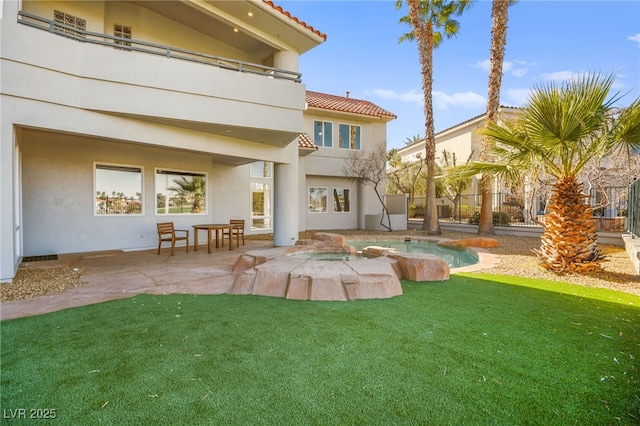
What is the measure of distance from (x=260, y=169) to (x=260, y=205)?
1954 millimetres

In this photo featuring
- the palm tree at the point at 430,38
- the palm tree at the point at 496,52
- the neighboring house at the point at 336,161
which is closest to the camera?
the palm tree at the point at 496,52

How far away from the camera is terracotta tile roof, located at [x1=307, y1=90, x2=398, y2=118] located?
18.9 metres

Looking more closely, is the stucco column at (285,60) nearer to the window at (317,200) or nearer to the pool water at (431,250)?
the pool water at (431,250)

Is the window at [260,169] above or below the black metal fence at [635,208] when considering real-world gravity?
above

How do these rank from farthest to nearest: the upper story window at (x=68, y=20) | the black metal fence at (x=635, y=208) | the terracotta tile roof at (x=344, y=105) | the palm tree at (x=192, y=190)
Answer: the terracotta tile roof at (x=344, y=105), the palm tree at (x=192, y=190), the upper story window at (x=68, y=20), the black metal fence at (x=635, y=208)

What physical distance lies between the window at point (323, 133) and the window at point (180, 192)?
8068 millimetres

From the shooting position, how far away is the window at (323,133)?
19.3 metres

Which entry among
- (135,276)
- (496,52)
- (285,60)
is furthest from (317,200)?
(135,276)

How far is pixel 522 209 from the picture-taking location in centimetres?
2075

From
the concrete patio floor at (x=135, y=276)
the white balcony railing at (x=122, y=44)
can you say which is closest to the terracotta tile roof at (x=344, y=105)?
the white balcony railing at (x=122, y=44)

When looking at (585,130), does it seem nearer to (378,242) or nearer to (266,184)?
(378,242)

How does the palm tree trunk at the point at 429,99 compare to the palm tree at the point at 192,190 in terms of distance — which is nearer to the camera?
the palm tree at the point at 192,190

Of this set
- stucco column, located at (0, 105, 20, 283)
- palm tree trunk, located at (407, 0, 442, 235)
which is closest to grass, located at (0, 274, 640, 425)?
stucco column, located at (0, 105, 20, 283)

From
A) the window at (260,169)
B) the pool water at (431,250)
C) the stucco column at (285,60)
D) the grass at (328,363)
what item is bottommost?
the pool water at (431,250)
